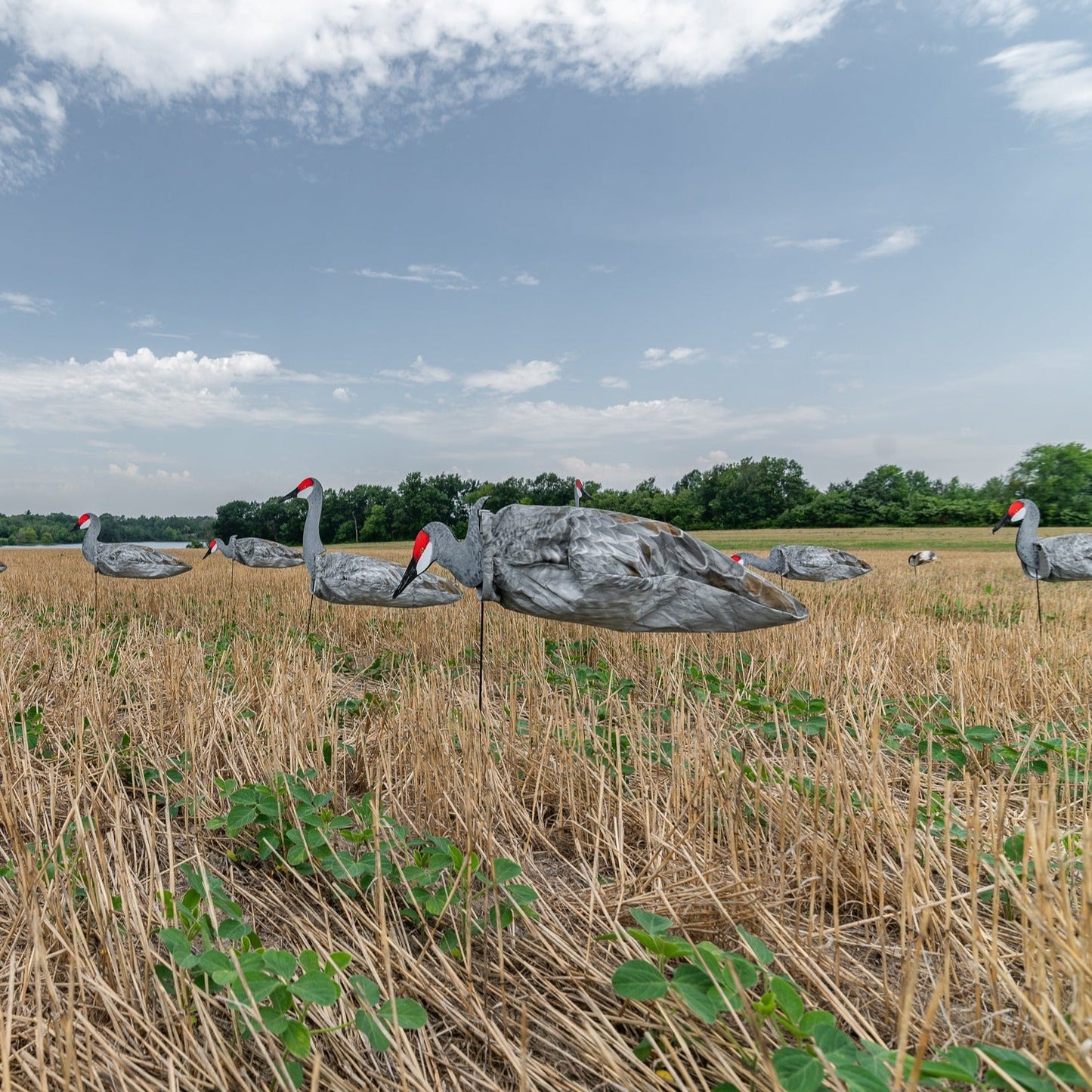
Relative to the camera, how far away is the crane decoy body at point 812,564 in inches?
544

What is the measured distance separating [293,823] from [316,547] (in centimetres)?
564

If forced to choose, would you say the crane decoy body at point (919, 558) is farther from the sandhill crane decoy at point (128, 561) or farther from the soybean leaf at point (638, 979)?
the soybean leaf at point (638, 979)

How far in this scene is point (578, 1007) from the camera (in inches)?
72.4

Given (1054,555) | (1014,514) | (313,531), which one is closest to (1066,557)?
(1054,555)

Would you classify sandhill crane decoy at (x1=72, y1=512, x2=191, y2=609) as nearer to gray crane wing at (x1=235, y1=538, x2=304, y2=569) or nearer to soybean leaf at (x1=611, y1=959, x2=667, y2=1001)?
gray crane wing at (x1=235, y1=538, x2=304, y2=569)

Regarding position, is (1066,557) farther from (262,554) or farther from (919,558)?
(262,554)

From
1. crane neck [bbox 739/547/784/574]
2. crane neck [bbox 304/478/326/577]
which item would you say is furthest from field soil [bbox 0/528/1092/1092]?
crane neck [bbox 739/547/784/574]

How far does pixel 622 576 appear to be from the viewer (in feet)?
13.8

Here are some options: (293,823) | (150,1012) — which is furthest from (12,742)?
(150,1012)

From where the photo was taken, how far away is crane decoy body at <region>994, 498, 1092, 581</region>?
29.8ft

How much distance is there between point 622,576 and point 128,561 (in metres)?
10.9

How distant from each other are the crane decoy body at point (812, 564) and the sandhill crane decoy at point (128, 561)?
446 inches

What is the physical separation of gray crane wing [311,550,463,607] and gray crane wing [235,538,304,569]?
24.4ft

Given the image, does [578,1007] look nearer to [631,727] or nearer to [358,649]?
[631,727]
